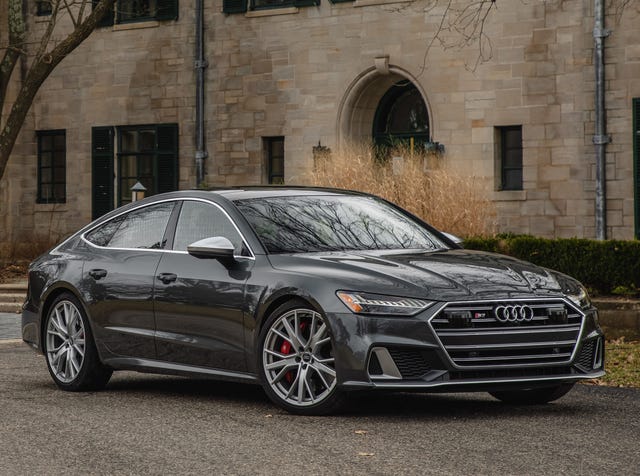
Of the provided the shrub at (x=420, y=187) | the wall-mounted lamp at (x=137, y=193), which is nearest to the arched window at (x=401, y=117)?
the wall-mounted lamp at (x=137, y=193)

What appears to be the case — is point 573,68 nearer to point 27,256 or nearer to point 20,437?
point 27,256

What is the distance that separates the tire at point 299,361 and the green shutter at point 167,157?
21.0 m

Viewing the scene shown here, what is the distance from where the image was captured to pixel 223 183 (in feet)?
94.4

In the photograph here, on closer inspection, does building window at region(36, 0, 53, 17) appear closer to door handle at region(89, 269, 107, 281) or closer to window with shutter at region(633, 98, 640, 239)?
window with shutter at region(633, 98, 640, 239)

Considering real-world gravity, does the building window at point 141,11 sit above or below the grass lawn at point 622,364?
above

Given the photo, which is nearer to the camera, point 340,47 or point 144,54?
→ point 340,47

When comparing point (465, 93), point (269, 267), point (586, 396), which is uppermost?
point (465, 93)

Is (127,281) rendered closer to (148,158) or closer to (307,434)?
(307,434)

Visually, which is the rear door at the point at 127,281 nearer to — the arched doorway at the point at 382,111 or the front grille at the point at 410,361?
the front grille at the point at 410,361

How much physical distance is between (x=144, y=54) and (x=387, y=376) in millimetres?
22596

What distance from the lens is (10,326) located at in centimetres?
1741

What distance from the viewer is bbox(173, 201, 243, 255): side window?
942 centimetres

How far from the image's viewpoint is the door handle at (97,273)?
1009 centimetres

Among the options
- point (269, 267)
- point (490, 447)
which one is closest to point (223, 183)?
point (269, 267)
